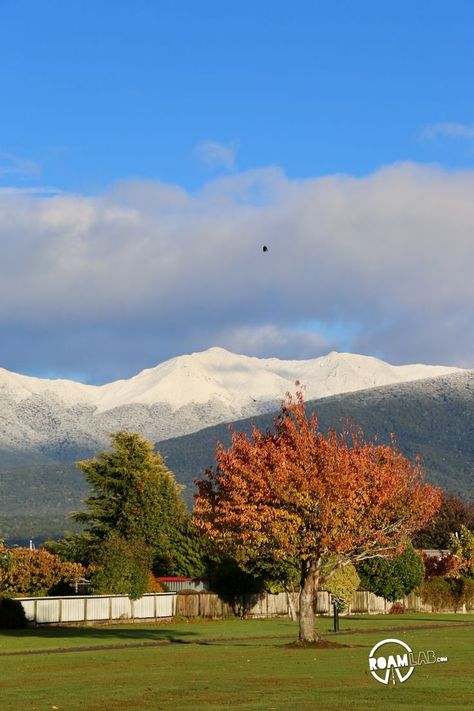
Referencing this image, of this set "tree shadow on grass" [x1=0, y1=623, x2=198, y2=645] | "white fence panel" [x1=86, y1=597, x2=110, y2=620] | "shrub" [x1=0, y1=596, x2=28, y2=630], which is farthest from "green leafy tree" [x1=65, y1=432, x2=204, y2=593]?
"shrub" [x1=0, y1=596, x2=28, y2=630]

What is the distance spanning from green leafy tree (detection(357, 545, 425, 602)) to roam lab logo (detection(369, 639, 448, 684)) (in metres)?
45.7

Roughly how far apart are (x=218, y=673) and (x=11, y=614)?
38.1m

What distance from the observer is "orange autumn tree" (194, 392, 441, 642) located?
49.2 meters

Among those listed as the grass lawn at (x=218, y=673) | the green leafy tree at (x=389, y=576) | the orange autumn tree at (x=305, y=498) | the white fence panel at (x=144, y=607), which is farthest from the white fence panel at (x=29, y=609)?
the green leafy tree at (x=389, y=576)

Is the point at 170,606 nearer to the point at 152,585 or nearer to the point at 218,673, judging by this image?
the point at 152,585

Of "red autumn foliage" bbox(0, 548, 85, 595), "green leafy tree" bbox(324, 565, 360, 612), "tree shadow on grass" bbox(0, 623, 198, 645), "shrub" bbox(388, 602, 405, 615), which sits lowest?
"tree shadow on grass" bbox(0, 623, 198, 645)

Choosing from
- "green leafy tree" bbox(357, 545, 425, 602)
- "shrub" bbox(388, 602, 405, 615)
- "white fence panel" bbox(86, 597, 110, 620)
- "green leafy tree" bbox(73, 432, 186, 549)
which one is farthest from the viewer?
"green leafy tree" bbox(73, 432, 186, 549)

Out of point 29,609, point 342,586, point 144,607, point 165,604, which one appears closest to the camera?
point 29,609

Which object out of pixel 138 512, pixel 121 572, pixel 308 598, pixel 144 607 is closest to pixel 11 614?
pixel 121 572

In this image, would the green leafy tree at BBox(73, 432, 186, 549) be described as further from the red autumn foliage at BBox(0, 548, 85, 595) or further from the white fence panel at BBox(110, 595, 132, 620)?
the white fence panel at BBox(110, 595, 132, 620)

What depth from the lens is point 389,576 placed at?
95.7m

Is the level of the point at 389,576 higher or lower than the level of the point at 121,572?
lower

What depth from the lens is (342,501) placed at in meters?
49.4

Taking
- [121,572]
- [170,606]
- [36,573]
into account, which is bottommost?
[170,606]
